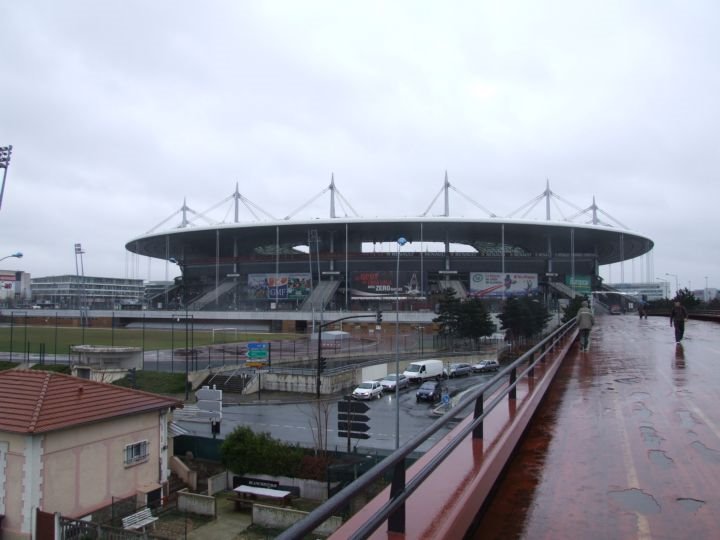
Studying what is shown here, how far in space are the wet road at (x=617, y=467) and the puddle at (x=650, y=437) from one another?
0.4 inches

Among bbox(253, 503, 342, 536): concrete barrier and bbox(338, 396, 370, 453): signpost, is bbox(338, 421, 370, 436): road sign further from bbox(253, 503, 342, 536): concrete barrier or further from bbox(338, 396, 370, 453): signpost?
bbox(253, 503, 342, 536): concrete barrier

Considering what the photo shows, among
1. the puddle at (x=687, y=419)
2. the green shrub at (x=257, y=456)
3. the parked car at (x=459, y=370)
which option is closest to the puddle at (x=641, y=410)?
the puddle at (x=687, y=419)

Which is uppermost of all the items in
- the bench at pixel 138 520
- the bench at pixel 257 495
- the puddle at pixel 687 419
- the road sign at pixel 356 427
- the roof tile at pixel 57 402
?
the puddle at pixel 687 419

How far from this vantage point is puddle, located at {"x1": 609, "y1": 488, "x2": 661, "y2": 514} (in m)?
3.97

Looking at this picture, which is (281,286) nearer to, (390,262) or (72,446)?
(390,262)

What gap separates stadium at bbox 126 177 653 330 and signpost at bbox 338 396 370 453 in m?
56.5

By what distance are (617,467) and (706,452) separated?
1.19 m

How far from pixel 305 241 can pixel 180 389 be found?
194 feet

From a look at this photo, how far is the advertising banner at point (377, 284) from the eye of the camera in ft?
286

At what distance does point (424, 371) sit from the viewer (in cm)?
3981

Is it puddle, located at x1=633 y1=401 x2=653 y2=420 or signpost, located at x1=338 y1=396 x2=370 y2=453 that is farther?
signpost, located at x1=338 y1=396 x2=370 y2=453

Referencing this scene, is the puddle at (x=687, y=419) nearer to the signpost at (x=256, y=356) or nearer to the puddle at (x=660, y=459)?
the puddle at (x=660, y=459)

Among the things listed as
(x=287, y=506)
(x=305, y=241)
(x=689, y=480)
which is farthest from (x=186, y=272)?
(x=689, y=480)

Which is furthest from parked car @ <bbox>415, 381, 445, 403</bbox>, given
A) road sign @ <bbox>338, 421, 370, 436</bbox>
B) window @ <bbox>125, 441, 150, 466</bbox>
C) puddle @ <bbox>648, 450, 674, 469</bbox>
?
puddle @ <bbox>648, 450, 674, 469</bbox>
